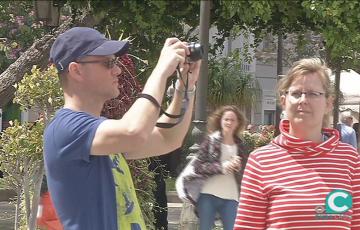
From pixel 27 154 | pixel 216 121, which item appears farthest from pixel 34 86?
pixel 216 121

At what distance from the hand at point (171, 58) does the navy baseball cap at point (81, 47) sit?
18 cm

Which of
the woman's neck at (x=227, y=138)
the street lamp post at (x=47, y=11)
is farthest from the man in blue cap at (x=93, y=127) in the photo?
the street lamp post at (x=47, y=11)

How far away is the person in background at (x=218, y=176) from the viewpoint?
6508 mm

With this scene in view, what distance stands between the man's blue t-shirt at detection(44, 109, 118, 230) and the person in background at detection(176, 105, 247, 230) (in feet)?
13.6

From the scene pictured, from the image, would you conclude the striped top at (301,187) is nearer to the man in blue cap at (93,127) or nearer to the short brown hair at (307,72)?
the short brown hair at (307,72)

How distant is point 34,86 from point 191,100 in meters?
4.21

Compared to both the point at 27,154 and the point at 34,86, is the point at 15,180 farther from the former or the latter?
the point at 34,86

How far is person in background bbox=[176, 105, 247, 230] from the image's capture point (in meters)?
6.51

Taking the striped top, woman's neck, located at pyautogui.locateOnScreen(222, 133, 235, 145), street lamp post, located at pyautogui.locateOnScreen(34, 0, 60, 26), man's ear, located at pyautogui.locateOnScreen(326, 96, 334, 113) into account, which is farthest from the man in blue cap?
street lamp post, located at pyautogui.locateOnScreen(34, 0, 60, 26)

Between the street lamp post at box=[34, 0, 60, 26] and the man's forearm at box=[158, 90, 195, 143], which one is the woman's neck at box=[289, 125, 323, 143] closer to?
the man's forearm at box=[158, 90, 195, 143]

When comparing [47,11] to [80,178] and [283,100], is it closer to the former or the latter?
[283,100]

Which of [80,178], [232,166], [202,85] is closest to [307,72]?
[80,178]

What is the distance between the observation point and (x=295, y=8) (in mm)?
7309

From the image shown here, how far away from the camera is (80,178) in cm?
235
